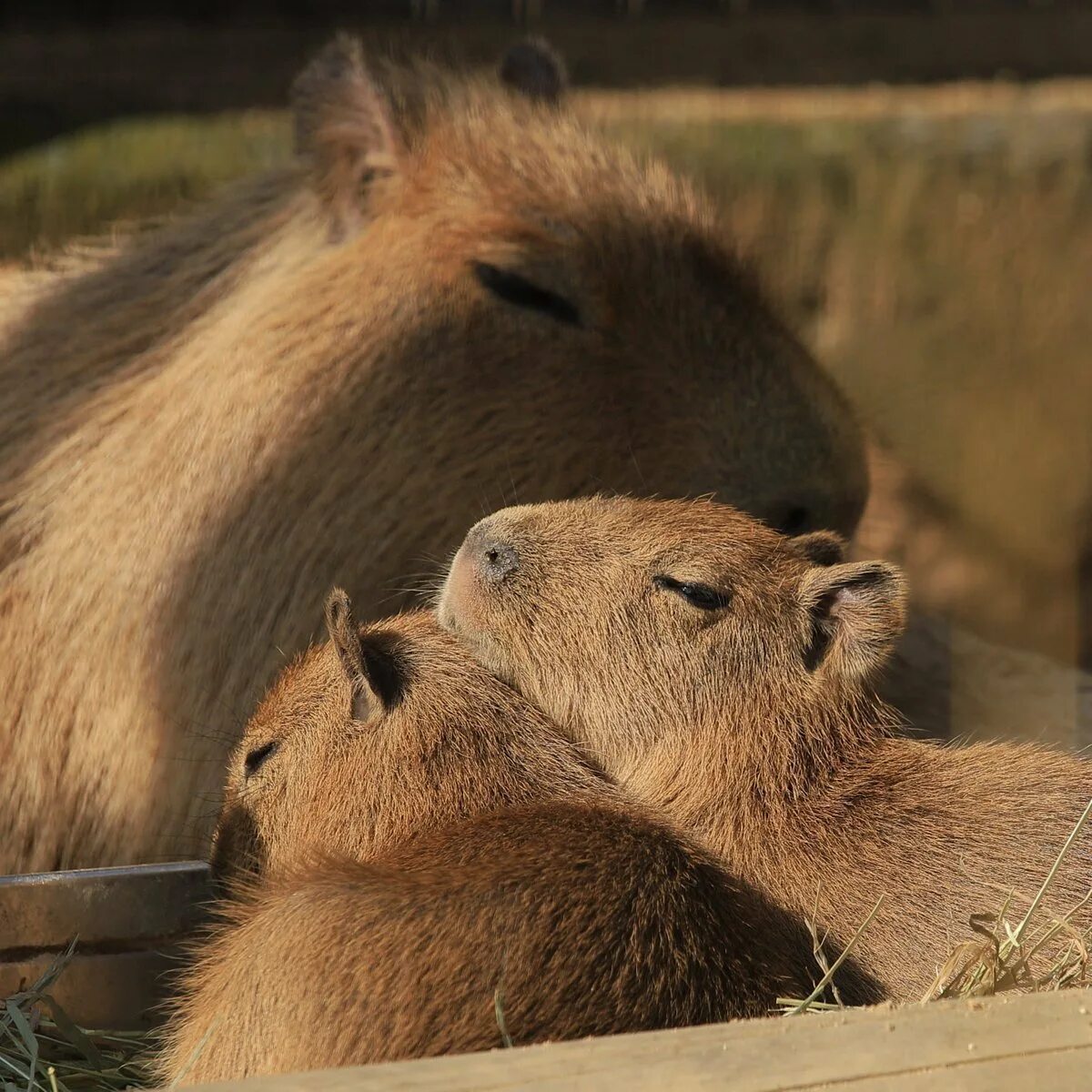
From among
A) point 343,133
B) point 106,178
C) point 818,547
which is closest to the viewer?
point 818,547

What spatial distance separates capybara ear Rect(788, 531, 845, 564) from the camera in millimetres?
2654

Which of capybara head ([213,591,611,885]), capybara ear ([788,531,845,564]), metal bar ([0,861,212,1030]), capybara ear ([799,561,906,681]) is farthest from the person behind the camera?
capybara ear ([788,531,845,564])

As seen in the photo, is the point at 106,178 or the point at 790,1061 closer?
the point at 790,1061

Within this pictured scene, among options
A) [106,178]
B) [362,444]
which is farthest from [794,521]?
[106,178]

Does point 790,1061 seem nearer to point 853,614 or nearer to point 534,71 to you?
point 853,614

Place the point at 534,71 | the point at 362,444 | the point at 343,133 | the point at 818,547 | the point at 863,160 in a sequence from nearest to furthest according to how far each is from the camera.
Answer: the point at 818,547
the point at 362,444
the point at 343,133
the point at 534,71
the point at 863,160

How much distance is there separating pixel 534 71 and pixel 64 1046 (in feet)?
8.18

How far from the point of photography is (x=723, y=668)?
252 cm

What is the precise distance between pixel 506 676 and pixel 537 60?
1922mm

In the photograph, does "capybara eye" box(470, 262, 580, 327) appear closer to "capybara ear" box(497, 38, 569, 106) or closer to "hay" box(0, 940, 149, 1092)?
"capybara ear" box(497, 38, 569, 106)

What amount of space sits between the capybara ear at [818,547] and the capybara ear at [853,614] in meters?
0.07

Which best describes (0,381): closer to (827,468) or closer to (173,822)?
(173,822)

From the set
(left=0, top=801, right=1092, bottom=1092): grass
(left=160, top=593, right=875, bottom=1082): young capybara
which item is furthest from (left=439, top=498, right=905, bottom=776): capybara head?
(left=0, top=801, right=1092, bottom=1092): grass

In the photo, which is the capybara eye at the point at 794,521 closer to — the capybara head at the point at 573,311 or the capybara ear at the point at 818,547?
the capybara head at the point at 573,311
